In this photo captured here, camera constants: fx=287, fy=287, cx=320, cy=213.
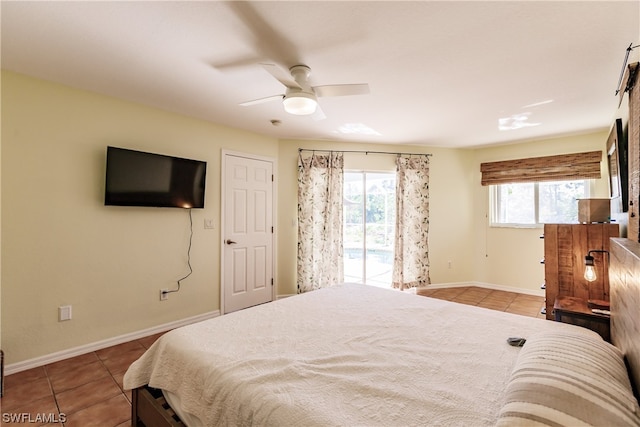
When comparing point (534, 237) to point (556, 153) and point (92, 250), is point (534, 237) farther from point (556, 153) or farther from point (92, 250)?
point (92, 250)

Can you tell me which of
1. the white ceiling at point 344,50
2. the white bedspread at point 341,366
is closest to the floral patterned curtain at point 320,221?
the white ceiling at point 344,50

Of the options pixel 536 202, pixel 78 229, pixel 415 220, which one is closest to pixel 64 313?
pixel 78 229

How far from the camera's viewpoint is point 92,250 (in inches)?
108

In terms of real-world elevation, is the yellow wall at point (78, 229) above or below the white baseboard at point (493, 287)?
above

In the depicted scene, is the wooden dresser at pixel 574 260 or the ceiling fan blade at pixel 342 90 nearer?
the ceiling fan blade at pixel 342 90

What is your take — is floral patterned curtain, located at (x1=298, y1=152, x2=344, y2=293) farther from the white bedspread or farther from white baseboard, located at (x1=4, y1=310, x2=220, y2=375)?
the white bedspread

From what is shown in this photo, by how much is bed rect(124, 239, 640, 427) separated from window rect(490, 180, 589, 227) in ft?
11.5

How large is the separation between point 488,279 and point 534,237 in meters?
1.00

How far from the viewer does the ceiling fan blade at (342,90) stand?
1969 mm

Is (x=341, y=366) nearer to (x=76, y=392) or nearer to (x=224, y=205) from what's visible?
(x=76, y=392)

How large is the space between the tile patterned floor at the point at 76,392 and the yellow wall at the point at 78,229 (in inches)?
8.9

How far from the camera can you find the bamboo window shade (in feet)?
13.1

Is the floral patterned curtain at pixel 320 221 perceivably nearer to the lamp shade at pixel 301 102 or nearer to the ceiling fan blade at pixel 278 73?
the lamp shade at pixel 301 102

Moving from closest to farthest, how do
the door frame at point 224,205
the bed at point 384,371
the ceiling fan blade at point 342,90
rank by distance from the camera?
the bed at point 384,371 → the ceiling fan blade at point 342,90 → the door frame at point 224,205
